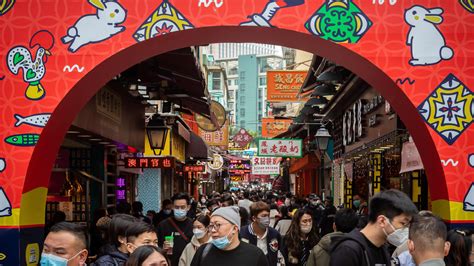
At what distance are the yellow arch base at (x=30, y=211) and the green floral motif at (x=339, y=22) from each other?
3.84 metres

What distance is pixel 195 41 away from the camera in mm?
8734

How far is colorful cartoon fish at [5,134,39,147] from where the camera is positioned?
26.1ft

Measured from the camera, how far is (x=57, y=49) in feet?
26.8

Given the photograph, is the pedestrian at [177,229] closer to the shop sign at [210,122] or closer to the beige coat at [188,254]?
the beige coat at [188,254]

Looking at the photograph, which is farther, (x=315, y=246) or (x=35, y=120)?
(x=35, y=120)

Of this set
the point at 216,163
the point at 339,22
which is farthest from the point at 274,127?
the point at 339,22

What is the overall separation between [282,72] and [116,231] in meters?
22.2

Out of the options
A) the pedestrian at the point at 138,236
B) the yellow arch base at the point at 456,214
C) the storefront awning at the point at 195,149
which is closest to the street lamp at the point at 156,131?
the yellow arch base at the point at 456,214

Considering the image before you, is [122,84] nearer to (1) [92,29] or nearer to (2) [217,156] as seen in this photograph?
(1) [92,29]

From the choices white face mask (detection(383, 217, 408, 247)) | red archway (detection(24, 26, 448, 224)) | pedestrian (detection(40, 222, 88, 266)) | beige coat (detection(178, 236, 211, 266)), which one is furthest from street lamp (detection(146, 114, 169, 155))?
white face mask (detection(383, 217, 408, 247))

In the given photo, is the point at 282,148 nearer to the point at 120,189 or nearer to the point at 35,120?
the point at 120,189

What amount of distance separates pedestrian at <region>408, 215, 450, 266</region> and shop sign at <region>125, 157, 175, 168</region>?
14.7 metres

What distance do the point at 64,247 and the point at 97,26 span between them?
4114mm

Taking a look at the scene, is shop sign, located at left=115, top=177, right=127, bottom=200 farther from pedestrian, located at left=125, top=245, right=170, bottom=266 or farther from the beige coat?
pedestrian, located at left=125, top=245, right=170, bottom=266
